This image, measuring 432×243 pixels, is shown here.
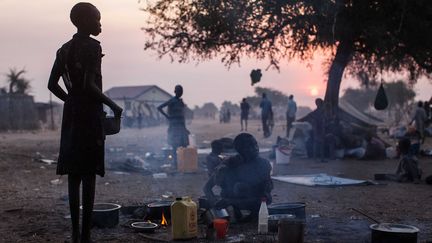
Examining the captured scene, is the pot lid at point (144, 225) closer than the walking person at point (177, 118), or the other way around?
the pot lid at point (144, 225)

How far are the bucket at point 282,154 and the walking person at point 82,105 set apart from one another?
8147 mm

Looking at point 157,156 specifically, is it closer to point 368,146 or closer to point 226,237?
point 368,146

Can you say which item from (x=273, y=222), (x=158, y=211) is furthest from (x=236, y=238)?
(x=158, y=211)

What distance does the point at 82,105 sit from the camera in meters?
4.03

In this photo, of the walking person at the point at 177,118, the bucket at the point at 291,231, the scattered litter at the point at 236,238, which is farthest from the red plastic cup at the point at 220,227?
the walking person at the point at 177,118

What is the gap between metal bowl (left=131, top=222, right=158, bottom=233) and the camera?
500 centimetres

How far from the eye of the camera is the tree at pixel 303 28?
12805 millimetres

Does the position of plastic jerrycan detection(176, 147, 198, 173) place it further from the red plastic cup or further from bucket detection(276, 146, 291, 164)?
the red plastic cup

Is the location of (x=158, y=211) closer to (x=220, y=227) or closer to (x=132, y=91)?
(x=220, y=227)

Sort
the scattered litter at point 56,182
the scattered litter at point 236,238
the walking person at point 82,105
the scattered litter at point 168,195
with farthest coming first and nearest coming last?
the scattered litter at point 56,182, the scattered litter at point 168,195, the scattered litter at point 236,238, the walking person at point 82,105

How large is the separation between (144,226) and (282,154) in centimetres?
725

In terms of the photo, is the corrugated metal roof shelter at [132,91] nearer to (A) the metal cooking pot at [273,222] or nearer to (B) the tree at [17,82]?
(B) the tree at [17,82]

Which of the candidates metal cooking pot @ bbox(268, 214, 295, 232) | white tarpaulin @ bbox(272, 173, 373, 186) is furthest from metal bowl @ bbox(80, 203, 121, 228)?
white tarpaulin @ bbox(272, 173, 373, 186)

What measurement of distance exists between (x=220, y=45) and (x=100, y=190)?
321 inches
